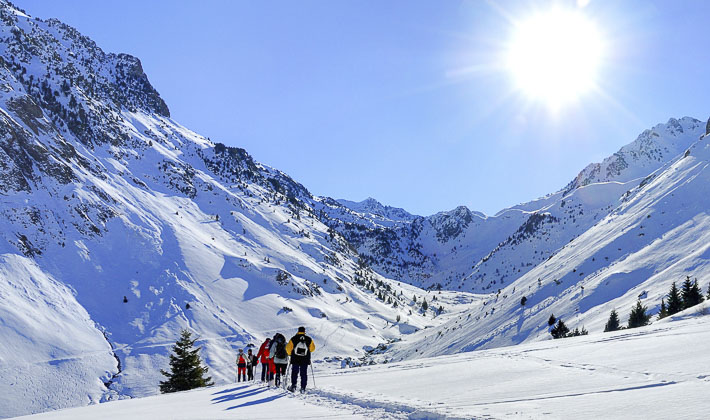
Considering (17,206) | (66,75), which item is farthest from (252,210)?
(66,75)

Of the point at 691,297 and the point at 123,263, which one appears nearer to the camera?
the point at 691,297

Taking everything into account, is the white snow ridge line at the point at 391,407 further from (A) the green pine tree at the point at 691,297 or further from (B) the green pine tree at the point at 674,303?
(A) the green pine tree at the point at 691,297

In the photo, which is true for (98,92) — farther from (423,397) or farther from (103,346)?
(423,397)

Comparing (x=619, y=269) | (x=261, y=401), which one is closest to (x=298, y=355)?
(x=261, y=401)

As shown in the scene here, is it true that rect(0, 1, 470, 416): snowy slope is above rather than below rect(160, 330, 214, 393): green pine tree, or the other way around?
above

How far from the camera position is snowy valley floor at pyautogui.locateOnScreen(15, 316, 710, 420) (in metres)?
7.49

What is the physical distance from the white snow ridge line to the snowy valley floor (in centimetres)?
3

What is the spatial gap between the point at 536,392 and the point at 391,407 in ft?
11.5

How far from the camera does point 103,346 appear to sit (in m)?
70.9

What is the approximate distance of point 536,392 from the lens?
31.5ft

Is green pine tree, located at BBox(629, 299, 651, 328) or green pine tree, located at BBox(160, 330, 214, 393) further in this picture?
green pine tree, located at BBox(629, 299, 651, 328)

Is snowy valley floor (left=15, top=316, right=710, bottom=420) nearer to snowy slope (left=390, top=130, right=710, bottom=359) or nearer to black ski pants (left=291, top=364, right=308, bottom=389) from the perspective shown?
black ski pants (left=291, top=364, right=308, bottom=389)

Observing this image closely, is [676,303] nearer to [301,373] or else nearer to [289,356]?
[289,356]

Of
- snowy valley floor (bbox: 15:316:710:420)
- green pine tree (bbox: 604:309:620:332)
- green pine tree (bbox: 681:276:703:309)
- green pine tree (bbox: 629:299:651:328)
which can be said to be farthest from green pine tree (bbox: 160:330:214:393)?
green pine tree (bbox: 681:276:703:309)
